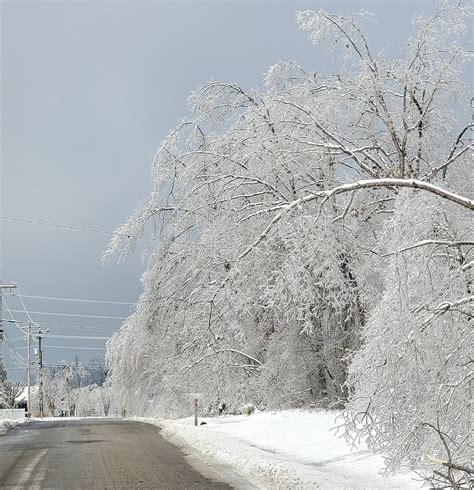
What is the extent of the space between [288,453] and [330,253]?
5.01 m

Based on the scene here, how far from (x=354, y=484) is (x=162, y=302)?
11224 millimetres

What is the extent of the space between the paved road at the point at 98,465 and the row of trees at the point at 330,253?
2.16 m

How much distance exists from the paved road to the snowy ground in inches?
27.4

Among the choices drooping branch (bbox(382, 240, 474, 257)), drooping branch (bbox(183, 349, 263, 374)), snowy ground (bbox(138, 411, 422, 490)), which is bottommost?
snowy ground (bbox(138, 411, 422, 490))

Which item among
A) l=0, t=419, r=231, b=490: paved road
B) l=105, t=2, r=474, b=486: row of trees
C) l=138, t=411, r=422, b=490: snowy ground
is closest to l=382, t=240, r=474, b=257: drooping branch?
l=105, t=2, r=474, b=486: row of trees

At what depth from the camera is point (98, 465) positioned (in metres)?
11.3

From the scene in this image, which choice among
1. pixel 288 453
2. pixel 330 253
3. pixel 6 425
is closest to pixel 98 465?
pixel 288 453

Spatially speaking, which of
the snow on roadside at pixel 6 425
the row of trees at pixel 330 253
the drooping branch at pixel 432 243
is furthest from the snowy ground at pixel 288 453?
the snow on roadside at pixel 6 425

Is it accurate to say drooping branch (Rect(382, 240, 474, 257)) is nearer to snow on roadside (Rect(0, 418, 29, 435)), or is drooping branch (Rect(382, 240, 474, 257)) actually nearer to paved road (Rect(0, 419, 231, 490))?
paved road (Rect(0, 419, 231, 490))

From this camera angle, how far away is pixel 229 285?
32.7ft

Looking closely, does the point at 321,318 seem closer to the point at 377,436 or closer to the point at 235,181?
the point at 235,181

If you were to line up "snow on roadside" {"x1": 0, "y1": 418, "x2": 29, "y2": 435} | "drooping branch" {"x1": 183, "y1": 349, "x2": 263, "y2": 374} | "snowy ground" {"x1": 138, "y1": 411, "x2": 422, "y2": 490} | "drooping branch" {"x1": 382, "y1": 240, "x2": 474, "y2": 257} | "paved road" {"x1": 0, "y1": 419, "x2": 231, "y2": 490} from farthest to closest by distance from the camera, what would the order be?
"snow on roadside" {"x1": 0, "y1": 418, "x2": 29, "y2": 435} → "drooping branch" {"x1": 183, "y1": 349, "x2": 263, "y2": 374} → "paved road" {"x1": 0, "y1": 419, "x2": 231, "y2": 490} → "snowy ground" {"x1": 138, "y1": 411, "x2": 422, "y2": 490} → "drooping branch" {"x1": 382, "y1": 240, "x2": 474, "y2": 257}

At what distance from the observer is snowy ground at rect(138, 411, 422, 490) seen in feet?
29.1

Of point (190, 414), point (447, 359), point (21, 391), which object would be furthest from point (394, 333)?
point (21, 391)
